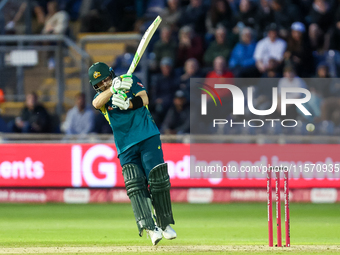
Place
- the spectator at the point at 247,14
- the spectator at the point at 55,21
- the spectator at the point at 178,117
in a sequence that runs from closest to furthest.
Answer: the spectator at the point at 178,117
the spectator at the point at 247,14
the spectator at the point at 55,21

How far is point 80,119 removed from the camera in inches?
526

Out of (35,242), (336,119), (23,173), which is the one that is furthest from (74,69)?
(35,242)

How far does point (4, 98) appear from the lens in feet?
45.7

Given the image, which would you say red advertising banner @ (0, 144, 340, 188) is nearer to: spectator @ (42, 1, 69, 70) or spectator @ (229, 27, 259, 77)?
spectator @ (229, 27, 259, 77)

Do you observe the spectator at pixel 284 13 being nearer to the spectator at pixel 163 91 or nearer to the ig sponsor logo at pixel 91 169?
the spectator at pixel 163 91

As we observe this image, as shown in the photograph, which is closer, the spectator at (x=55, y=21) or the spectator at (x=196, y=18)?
the spectator at (x=196, y=18)

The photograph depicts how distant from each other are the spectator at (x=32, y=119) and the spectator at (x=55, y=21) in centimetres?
266

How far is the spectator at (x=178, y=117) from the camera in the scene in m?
13.0

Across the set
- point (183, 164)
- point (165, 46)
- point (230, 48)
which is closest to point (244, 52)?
point (230, 48)

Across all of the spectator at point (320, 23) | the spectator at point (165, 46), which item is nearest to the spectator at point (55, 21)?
the spectator at point (165, 46)

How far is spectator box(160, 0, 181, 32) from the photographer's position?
1497 cm

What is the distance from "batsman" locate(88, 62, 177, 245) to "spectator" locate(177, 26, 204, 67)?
7186 mm

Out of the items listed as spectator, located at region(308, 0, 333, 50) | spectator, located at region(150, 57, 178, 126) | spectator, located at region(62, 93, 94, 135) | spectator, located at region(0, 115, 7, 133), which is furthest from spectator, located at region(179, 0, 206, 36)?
spectator, located at region(0, 115, 7, 133)

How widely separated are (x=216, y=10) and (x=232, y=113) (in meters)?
3.35
